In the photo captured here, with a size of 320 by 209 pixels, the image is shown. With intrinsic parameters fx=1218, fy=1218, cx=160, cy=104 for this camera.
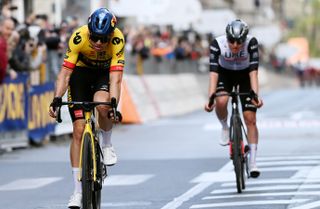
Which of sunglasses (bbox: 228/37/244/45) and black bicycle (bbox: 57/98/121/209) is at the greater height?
sunglasses (bbox: 228/37/244/45)

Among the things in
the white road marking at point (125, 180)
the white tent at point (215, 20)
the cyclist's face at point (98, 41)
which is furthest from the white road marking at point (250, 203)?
the white tent at point (215, 20)

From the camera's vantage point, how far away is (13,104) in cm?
2077

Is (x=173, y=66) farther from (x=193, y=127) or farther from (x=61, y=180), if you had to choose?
(x=61, y=180)

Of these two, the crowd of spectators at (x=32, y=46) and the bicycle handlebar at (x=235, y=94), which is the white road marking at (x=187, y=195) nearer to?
the bicycle handlebar at (x=235, y=94)

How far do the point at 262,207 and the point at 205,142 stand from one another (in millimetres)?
10342

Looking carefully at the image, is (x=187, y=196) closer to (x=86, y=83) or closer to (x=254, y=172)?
(x=254, y=172)

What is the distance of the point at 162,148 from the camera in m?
21.1

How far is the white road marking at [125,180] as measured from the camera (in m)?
15.1


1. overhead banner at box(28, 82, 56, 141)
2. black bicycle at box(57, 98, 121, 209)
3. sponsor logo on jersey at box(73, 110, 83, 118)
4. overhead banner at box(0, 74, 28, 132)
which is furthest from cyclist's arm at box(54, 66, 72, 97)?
overhead banner at box(28, 82, 56, 141)

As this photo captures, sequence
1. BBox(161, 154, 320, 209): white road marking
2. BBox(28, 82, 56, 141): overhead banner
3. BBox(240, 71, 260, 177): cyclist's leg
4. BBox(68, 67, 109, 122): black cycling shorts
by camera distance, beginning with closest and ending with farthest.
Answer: BBox(68, 67, 109, 122): black cycling shorts
BBox(161, 154, 320, 209): white road marking
BBox(240, 71, 260, 177): cyclist's leg
BBox(28, 82, 56, 141): overhead banner

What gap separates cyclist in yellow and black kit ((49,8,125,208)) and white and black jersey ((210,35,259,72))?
2925mm

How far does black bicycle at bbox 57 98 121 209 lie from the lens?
1061 centimetres

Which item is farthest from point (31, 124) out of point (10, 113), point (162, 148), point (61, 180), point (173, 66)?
point (173, 66)

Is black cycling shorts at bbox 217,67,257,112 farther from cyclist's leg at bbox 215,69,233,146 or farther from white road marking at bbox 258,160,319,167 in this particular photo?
white road marking at bbox 258,160,319,167
